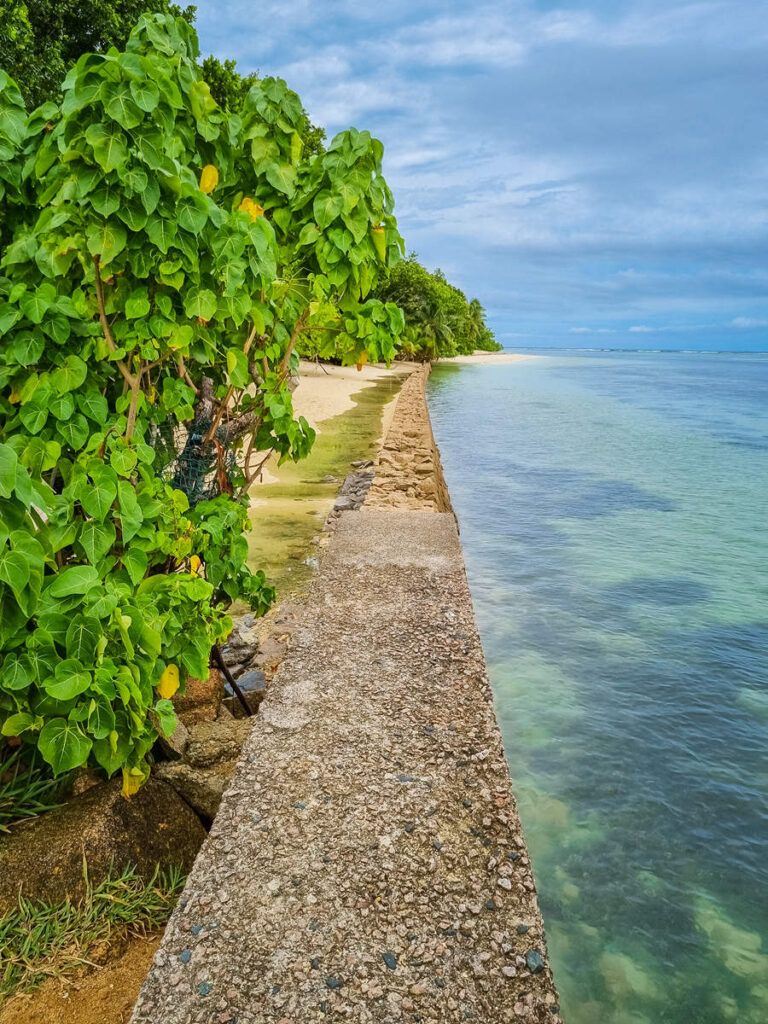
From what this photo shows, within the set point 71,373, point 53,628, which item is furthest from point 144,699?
point 71,373

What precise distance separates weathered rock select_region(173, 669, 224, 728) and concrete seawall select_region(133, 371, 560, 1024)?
27.6 inches

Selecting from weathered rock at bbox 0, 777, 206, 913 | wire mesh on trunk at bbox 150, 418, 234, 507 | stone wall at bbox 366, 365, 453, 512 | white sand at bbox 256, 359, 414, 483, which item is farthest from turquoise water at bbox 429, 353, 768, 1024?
white sand at bbox 256, 359, 414, 483

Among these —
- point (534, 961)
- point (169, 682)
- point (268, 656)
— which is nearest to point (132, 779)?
point (169, 682)

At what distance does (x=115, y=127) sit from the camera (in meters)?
2.18

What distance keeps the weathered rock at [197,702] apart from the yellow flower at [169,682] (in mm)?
1039

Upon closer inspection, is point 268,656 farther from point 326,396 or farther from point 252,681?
point 326,396

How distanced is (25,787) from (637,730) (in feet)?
14.8

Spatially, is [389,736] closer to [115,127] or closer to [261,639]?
[115,127]

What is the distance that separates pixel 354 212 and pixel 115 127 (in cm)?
102

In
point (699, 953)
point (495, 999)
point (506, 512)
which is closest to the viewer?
point (495, 999)

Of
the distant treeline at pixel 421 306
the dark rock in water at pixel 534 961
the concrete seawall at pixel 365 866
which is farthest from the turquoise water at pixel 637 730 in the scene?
the distant treeline at pixel 421 306

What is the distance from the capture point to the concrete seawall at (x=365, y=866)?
177 centimetres

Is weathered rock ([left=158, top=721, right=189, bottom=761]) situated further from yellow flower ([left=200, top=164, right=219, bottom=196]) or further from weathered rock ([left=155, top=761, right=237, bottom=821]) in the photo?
yellow flower ([left=200, top=164, right=219, bottom=196])

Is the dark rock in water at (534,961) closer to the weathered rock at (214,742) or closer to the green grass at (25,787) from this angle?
the weathered rock at (214,742)
